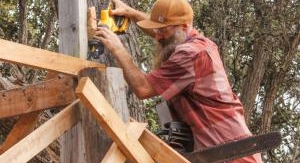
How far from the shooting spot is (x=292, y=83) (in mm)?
10195

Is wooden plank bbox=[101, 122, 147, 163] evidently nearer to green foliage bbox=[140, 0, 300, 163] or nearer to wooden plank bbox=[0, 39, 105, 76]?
wooden plank bbox=[0, 39, 105, 76]

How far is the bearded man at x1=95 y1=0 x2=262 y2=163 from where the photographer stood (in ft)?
10.9

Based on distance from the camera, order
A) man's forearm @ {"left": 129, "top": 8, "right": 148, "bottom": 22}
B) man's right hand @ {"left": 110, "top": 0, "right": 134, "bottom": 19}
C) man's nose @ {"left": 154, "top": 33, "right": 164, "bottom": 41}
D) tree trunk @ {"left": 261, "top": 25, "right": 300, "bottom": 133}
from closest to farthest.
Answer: man's nose @ {"left": 154, "top": 33, "right": 164, "bottom": 41}, man's right hand @ {"left": 110, "top": 0, "right": 134, "bottom": 19}, man's forearm @ {"left": 129, "top": 8, "right": 148, "bottom": 22}, tree trunk @ {"left": 261, "top": 25, "right": 300, "bottom": 133}

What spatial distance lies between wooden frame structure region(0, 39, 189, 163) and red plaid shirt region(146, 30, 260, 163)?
24 centimetres

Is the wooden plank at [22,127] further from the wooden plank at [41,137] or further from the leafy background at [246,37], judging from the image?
the leafy background at [246,37]

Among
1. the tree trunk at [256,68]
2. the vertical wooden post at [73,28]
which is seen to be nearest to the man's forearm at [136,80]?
the vertical wooden post at [73,28]

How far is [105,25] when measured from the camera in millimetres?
3398

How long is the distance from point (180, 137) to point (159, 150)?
0.70ft

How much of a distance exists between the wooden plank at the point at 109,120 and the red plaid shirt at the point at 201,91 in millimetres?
356

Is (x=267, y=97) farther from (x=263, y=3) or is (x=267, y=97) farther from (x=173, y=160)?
(x=173, y=160)

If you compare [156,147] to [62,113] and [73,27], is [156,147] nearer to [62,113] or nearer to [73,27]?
[62,113]

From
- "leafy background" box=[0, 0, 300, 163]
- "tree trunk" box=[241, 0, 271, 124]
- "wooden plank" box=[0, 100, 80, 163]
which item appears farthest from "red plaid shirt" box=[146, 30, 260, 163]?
"tree trunk" box=[241, 0, 271, 124]

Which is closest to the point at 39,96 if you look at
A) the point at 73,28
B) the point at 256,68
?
the point at 73,28

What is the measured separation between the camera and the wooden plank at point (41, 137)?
2.78m
